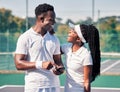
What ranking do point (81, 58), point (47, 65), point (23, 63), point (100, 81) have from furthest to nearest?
1. point (100, 81)
2. point (81, 58)
3. point (23, 63)
4. point (47, 65)

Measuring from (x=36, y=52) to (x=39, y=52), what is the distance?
22 mm

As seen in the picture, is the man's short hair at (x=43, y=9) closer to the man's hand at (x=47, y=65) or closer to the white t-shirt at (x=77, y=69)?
the man's hand at (x=47, y=65)

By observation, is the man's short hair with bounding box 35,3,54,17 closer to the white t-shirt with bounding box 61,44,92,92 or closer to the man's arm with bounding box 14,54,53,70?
the man's arm with bounding box 14,54,53,70

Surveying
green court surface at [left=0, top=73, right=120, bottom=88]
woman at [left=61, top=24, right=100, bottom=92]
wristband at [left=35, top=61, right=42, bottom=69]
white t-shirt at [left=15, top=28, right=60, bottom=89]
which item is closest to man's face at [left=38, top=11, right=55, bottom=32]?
white t-shirt at [left=15, top=28, right=60, bottom=89]

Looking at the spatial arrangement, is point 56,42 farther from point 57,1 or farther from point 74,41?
point 57,1

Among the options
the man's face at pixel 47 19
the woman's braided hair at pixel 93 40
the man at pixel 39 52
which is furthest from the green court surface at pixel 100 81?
the man's face at pixel 47 19

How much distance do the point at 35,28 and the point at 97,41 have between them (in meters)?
0.57

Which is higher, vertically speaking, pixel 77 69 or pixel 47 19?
pixel 47 19

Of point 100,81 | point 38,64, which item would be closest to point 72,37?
point 38,64

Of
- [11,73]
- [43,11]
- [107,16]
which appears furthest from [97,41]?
[107,16]

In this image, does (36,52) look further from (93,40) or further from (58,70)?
(93,40)

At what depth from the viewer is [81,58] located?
3113mm

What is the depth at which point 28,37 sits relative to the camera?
9.41ft

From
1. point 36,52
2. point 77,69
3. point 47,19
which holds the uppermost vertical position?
point 47,19
